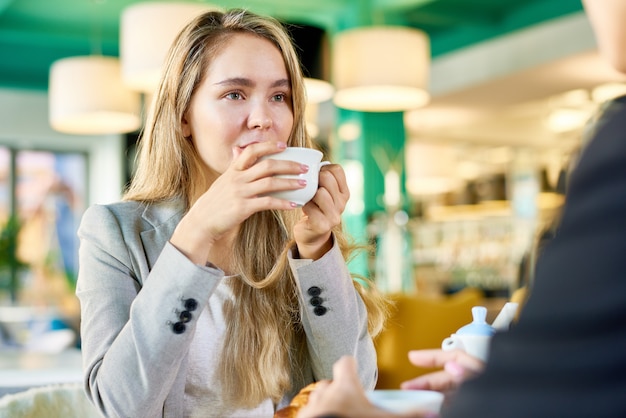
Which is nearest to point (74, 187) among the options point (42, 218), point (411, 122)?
point (42, 218)

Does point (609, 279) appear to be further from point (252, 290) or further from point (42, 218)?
point (42, 218)

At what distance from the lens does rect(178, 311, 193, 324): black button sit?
49.2 inches

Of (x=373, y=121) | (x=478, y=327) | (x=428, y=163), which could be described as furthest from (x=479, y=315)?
(x=428, y=163)

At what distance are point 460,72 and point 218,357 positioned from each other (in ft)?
23.8

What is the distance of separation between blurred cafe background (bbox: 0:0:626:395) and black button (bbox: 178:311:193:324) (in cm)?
88

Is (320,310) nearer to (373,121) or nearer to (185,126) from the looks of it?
(185,126)

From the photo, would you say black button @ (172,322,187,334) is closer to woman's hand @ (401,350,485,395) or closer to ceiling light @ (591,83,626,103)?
woman's hand @ (401,350,485,395)

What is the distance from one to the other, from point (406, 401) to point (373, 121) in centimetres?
648

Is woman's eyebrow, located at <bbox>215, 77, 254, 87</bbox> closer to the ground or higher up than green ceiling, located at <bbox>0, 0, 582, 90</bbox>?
closer to the ground

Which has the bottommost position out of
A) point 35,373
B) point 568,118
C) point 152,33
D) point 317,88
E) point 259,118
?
point 35,373

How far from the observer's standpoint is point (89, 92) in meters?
5.53

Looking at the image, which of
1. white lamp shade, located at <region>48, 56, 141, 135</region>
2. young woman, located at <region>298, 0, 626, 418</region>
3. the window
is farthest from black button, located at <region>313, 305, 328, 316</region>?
the window

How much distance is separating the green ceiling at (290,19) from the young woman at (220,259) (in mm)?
4866

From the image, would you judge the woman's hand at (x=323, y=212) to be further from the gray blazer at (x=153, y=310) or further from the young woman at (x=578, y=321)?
the young woman at (x=578, y=321)
